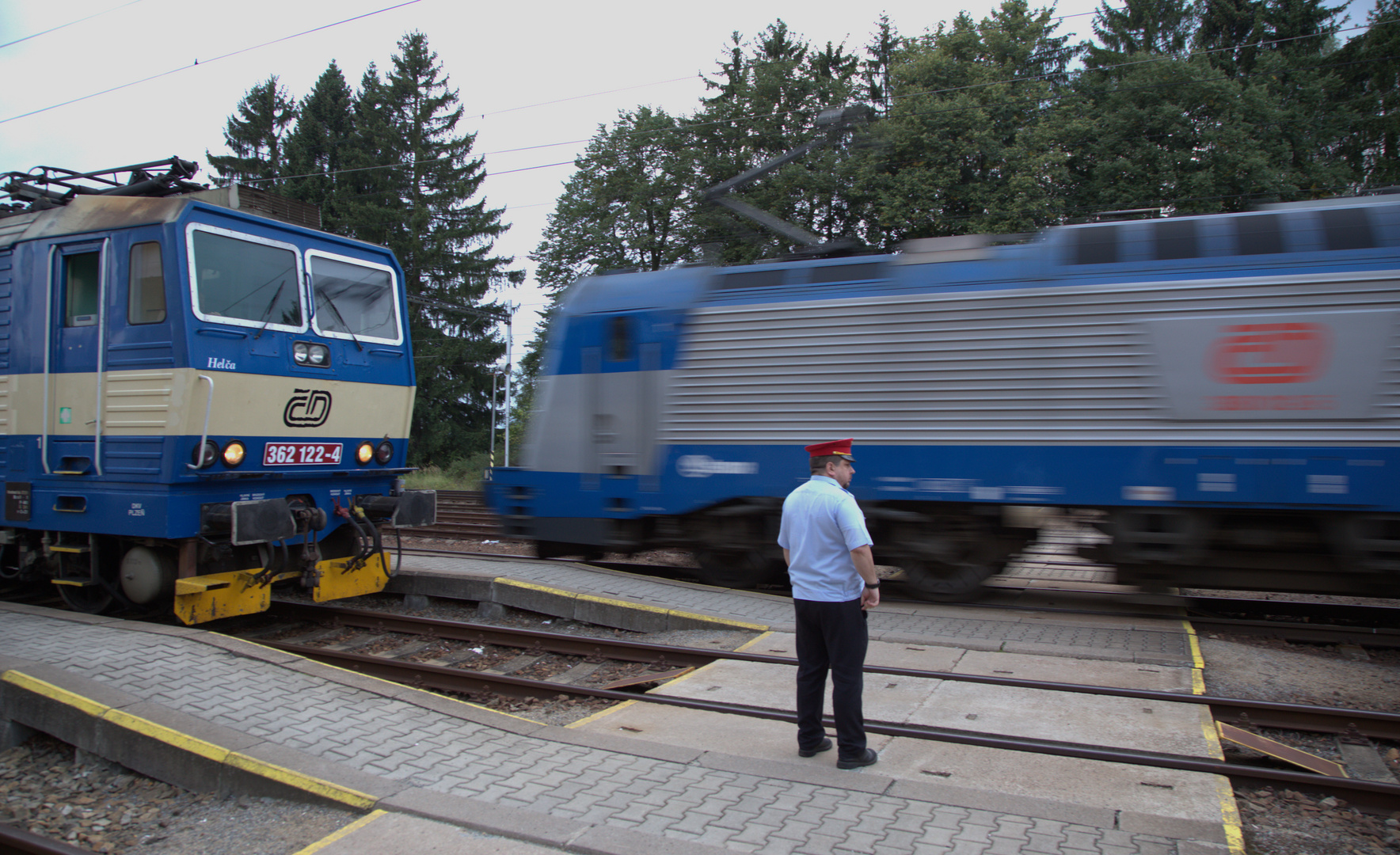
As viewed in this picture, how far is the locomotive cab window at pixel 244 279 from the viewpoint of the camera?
6105 millimetres

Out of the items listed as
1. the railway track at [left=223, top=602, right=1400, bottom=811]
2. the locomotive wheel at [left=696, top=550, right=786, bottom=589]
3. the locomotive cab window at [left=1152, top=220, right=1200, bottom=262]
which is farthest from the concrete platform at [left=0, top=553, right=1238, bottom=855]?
the locomotive cab window at [left=1152, top=220, right=1200, bottom=262]

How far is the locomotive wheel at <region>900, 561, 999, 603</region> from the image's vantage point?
25.7 feet

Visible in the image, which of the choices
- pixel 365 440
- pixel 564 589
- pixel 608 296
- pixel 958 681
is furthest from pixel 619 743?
pixel 608 296

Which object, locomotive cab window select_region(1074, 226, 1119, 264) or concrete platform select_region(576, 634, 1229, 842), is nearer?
concrete platform select_region(576, 634, 1229, 842)

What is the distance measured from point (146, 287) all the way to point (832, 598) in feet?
18.1

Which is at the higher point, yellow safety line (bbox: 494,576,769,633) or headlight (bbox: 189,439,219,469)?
headlight (bbox: 189,439,219,469)

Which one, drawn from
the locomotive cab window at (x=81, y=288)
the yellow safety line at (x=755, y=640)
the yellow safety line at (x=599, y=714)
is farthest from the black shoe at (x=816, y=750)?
the locomotive cab window at (x=81, y=288)

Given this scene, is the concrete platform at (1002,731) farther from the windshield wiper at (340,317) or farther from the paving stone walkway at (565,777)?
the windshield wiper at (340,317)

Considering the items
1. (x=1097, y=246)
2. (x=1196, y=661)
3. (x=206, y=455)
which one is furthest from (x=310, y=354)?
(x=1196, y=661)

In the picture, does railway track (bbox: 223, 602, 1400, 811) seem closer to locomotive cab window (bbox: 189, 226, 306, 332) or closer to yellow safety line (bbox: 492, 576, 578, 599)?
yellow safety line (bbox: 492, 576, 578, 599)

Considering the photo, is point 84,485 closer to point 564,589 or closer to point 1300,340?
point 564,589

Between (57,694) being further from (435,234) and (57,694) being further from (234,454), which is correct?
(435,234)

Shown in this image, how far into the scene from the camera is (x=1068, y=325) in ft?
23.2

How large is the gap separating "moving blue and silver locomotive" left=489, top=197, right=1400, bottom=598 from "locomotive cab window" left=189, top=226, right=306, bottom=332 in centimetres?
299
